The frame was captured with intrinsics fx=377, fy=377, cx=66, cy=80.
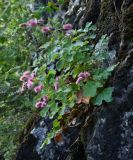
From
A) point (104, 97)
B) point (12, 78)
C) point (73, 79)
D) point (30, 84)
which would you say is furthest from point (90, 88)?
point (12, 78)

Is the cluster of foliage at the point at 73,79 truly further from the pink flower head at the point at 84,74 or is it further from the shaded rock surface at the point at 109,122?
the shaded rock surface at the point at 109,122

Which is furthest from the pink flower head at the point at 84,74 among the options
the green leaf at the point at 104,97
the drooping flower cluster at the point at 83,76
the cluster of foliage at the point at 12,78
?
the cluster of foliage at the point at 12,78

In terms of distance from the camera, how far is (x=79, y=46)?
10.4 feet

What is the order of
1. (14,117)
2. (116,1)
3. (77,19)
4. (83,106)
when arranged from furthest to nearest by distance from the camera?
(14,117) < (77,19) < (116,1) < (83,106)

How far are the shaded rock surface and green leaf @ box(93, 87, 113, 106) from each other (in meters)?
0.09

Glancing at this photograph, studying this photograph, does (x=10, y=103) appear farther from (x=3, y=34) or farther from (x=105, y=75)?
(x=105, y=75)

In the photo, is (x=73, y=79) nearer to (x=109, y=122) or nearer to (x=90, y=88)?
(x=90, y=88)

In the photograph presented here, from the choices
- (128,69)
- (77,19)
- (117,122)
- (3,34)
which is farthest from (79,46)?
(3,34)

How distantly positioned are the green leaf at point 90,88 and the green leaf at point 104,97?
7 cm

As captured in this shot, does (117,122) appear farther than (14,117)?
No

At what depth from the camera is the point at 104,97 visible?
2963mm

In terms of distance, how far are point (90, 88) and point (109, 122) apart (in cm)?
31

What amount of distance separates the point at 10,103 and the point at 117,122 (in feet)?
10.1

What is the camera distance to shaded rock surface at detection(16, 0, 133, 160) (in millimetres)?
2934
